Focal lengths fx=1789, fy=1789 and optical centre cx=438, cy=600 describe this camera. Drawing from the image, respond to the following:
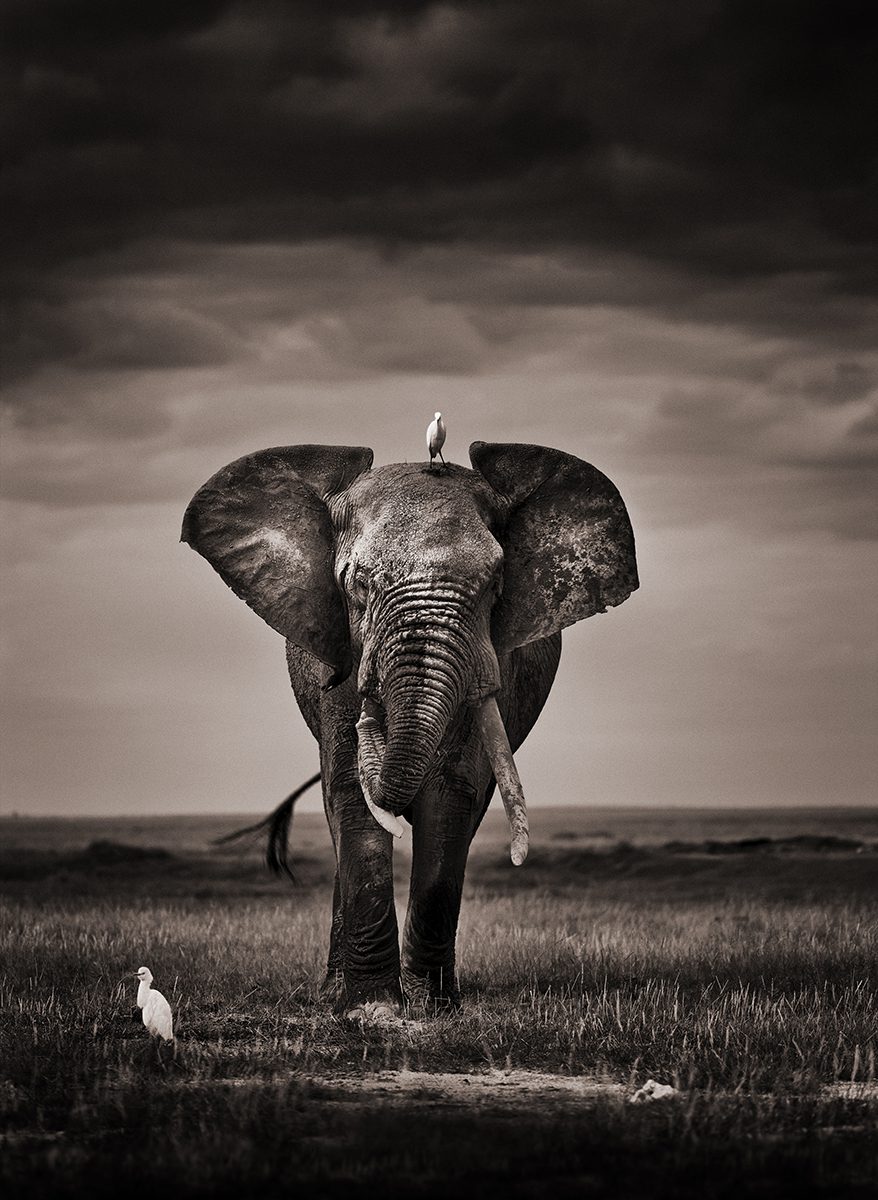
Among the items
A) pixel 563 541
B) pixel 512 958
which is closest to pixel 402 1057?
pixel 563 541

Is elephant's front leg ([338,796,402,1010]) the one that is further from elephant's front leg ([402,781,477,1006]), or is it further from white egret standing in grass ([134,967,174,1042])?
white egret standing in grass ([134,967,174,1042])

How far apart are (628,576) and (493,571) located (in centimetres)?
164

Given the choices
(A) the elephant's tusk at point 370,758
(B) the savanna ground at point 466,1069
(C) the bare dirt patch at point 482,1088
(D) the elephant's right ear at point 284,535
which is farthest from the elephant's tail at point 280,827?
(C) the bare dirt patch at point 482,1088

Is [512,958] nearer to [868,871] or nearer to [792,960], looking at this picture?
[792,960]

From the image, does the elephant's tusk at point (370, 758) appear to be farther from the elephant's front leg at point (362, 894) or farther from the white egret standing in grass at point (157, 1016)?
the white egret standing in grass at point (157, 1016)

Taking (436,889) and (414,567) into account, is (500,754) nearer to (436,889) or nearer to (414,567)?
(436,889)

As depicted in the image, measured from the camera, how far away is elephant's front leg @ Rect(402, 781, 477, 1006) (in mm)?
12578

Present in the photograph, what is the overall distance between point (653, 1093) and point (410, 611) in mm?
3312

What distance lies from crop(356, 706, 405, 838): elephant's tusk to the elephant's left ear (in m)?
1.33

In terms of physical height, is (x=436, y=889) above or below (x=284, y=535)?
Answer: below

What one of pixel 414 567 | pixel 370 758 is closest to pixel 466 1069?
pixel 370 758

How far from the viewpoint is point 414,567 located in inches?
448

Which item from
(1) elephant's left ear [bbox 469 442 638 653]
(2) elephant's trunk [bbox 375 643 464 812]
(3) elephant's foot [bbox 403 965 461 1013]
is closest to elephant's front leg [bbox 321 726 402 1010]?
(3) elephant's foot [bbox 403 965 461 1013]

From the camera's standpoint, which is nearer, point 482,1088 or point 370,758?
point 482,1088
